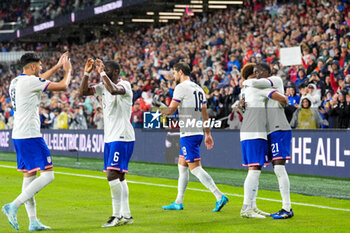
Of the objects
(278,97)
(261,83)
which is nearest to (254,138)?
(278,97)

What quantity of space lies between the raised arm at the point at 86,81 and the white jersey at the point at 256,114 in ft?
7.60

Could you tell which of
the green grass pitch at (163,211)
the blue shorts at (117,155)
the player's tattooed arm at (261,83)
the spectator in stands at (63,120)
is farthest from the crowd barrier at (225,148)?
the blue shorts at (117,155)

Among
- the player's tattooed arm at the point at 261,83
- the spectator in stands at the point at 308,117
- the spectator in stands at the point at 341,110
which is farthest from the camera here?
the spectator in stands at the point at 308,117

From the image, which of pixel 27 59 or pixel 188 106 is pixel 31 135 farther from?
pixel 188 106

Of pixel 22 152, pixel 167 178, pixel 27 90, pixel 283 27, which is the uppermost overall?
pixel 283 27

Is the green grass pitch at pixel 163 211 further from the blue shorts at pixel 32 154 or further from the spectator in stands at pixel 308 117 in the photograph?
the spectator in stands at pixel 308 117

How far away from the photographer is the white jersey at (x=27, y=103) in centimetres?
800

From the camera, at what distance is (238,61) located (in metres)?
22.1

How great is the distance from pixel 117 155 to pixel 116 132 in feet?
1.05

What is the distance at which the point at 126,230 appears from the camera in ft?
26.1

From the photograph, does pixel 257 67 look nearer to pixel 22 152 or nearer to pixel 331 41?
pixel 22 152

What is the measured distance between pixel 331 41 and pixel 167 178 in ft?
22.0

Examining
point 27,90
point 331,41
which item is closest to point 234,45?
point 331,41

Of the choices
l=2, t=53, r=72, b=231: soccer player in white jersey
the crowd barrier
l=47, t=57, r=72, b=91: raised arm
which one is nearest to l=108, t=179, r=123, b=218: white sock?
l=2, t=53, r=72, b=231: soccer player in white jersey
